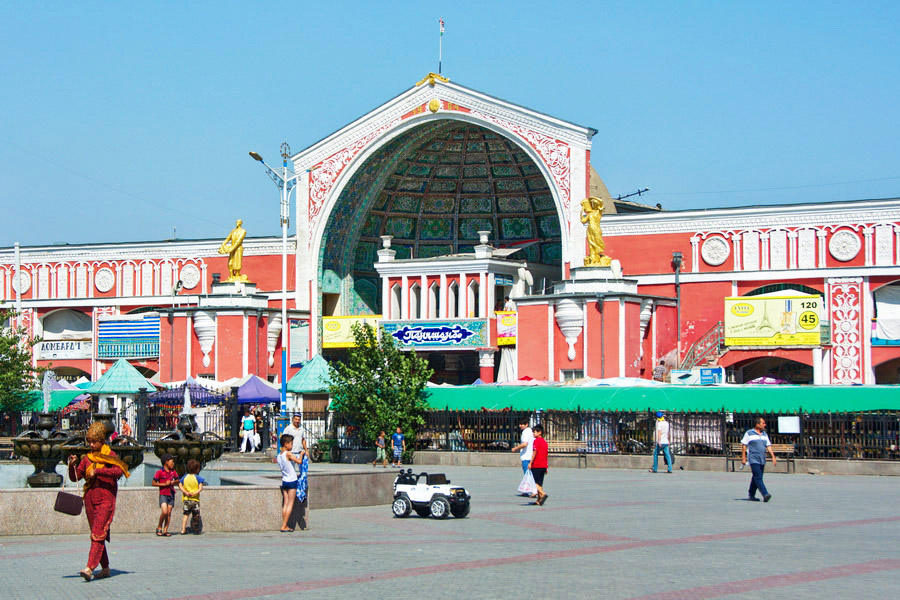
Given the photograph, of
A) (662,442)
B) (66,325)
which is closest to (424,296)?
(66,325)

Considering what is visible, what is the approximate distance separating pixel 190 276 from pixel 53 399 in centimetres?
1173

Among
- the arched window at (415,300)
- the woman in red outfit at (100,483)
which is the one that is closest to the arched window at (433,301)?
the arched window at (415,300)

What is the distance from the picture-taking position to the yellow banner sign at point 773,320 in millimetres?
→ 42031

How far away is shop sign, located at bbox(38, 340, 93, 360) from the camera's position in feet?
176

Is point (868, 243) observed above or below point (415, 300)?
above

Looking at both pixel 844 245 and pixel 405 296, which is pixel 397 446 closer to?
pixel 405 296

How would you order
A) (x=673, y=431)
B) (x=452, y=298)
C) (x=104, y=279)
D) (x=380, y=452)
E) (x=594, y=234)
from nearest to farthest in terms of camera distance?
(x=673, y=431) < (x=380, y=452) < (x=594, y=234) < (x=452, y=298) < (x=104, y=279)

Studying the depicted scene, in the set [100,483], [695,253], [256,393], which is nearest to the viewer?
[100,483]

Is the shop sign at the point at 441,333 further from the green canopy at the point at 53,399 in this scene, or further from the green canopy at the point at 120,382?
the green canopy at the point at 120,382

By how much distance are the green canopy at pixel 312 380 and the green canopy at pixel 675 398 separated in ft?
10.1

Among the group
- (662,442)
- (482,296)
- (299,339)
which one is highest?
(482,296)

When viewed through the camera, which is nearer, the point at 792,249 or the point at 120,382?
the point at 120,382

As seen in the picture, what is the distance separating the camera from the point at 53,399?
142 ft

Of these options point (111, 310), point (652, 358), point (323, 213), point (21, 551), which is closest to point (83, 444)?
point (21, 551)
